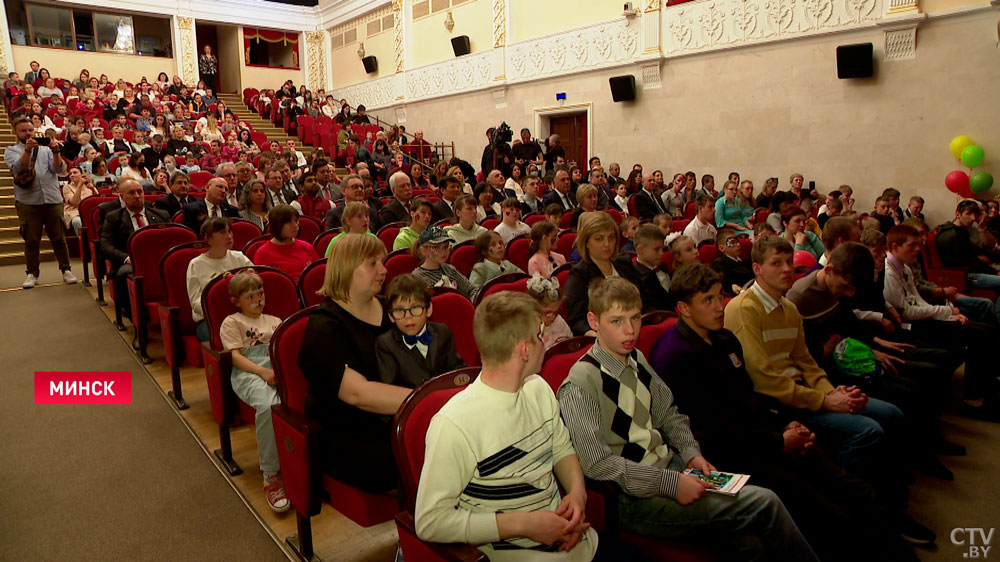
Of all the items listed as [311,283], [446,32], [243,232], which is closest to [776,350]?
[311,283]

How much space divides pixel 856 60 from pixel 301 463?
26.8ft

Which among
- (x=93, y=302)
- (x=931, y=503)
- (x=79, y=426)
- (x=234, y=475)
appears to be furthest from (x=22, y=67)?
(x=931, y=503)

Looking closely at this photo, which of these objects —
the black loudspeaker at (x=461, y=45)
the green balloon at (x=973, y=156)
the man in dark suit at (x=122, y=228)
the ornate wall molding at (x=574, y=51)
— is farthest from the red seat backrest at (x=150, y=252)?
the black loudspeaker at (x=461, y=45)

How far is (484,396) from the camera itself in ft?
4.33

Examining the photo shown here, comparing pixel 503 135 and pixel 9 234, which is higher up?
pixel 503 135

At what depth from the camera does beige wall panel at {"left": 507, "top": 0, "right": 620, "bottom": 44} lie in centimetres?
1001

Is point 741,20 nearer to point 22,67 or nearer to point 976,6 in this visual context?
point 976,6

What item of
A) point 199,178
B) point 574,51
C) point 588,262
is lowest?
point 588,262

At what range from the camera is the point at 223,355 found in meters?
2.40

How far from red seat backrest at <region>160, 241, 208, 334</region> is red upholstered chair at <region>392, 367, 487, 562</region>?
225 cm

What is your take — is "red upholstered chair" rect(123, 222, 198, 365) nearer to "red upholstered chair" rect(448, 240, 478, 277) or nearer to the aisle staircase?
"red upholstered chair" rect(448, 240, 478, 277)

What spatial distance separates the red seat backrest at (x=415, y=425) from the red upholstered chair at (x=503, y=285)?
122cm

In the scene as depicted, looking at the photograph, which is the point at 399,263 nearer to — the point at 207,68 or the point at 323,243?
the point at 323,243

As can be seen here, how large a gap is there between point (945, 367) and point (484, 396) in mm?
2639
